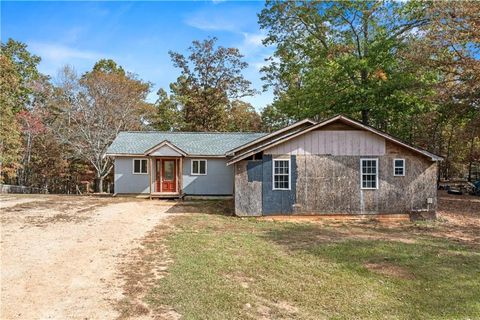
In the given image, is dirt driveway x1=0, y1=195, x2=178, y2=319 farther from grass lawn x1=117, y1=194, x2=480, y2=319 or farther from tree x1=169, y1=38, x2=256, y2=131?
→ tree x1=169, y1=38, x2=256, y2=131

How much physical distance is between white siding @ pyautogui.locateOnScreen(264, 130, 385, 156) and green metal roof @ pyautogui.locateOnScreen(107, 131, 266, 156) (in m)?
8.04

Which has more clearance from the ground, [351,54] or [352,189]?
[351,54]

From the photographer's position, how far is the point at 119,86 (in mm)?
30734

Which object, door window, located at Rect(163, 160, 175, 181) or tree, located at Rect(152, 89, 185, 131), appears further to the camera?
tree, located at Rect(152, 89, 185, 131)

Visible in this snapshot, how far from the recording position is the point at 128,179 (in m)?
22.1

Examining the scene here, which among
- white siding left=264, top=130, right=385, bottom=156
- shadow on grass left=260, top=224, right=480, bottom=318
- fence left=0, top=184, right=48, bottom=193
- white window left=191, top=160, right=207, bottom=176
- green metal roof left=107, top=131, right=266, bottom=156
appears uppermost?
green metal roof left=107, top=131, right=266, bottom=156

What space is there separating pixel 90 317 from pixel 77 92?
29.4 m

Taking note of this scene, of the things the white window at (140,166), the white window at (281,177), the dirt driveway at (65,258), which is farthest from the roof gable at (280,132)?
the white window at (140,166)

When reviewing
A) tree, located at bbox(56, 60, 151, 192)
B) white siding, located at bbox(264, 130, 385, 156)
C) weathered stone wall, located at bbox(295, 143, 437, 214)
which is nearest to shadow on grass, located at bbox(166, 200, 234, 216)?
weathered stone wall, located at bbox(295, 143, 437, 214)

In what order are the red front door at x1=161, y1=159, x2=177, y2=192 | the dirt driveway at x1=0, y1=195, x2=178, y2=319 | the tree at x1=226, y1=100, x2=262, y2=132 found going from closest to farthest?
the dirt driveway at x1=0, y1=195, x2=178, y2=319
the red front door at x1=161, y1=159, x2=177, y2=192
the tree at x1=226, y1=100, x2=262, y2=132

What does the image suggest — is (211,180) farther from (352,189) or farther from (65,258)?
(65,258)

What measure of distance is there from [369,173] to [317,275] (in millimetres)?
8435

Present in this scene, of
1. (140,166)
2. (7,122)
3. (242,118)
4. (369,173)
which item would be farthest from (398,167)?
(7,122)

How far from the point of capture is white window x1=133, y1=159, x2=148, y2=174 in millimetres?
22047
